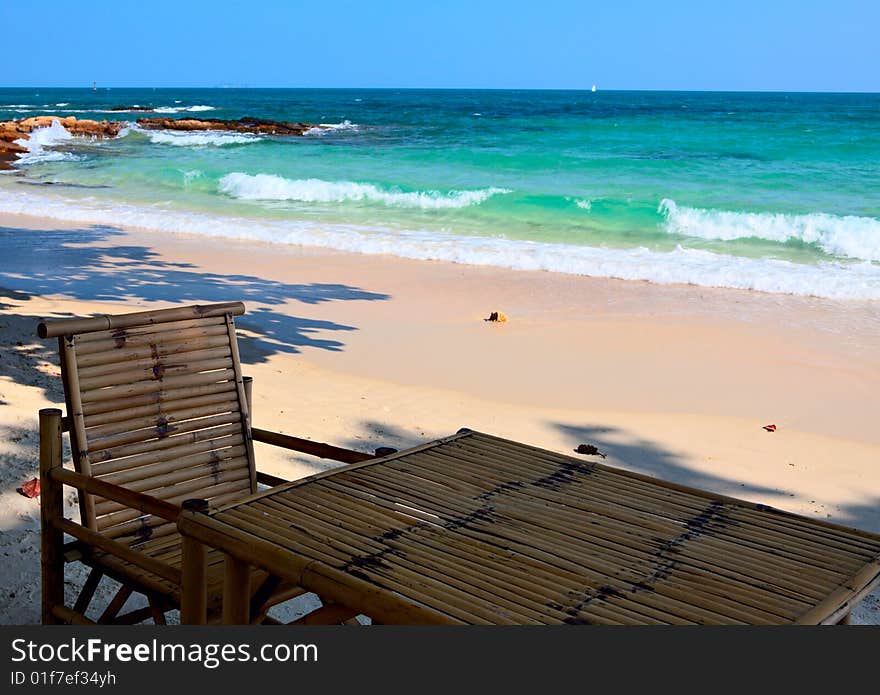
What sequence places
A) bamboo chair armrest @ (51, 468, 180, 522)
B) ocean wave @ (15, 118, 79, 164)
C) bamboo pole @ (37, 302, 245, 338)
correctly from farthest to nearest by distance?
ocean wave @ (15, 118, 79, 164)
bamboo pole @ (37, 302, 245, 338)
bamboo chair armrest @ (51, 468, 180, 522)

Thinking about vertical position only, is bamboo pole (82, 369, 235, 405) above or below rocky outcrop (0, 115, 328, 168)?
below

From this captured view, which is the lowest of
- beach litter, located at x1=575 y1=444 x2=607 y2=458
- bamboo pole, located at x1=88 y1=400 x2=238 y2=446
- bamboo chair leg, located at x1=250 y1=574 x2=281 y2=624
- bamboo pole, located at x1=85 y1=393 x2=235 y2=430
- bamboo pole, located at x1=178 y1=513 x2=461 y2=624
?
beach litter, located at x1=575 y1=444 x2=607 y2=458

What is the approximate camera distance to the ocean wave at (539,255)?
963cm

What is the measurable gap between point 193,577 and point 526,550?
0.70m

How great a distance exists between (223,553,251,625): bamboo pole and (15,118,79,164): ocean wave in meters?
25.7

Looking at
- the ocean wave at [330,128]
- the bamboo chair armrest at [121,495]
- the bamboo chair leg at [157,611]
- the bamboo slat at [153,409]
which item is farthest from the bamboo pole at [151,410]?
the ocean wave at [330,128]

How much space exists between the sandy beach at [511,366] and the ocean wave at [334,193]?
21.7ft

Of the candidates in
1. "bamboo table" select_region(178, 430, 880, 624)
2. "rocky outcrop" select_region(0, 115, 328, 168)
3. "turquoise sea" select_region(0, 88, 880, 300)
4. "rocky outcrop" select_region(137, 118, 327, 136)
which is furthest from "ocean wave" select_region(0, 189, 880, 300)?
"rocky outcrop" select_region(137, 118, 327, 136)

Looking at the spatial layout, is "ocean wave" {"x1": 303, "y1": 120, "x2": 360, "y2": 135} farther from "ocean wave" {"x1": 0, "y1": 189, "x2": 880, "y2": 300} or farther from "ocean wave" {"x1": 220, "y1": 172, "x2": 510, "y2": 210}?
"ocean wave" {"x1": 0, "y1": 189, "x2": 880, "y2": 300}

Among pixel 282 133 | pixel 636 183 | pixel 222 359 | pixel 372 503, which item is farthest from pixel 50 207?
pixel 282 133

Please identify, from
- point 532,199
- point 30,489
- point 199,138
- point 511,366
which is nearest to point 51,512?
point 30,489

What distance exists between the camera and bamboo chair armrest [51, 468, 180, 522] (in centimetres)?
215

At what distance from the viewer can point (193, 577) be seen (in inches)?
79.4

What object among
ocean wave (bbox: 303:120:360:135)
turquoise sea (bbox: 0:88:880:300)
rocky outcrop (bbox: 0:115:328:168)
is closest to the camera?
turquoise sea (bbox: 0:88:880:300)
